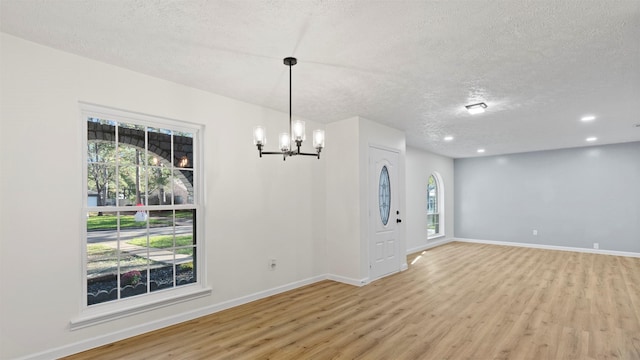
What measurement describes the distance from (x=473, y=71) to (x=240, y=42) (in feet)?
7.54

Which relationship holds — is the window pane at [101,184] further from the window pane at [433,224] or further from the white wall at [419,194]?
the window pane at [433,224]

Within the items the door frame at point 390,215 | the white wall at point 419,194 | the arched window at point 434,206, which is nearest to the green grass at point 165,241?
the door frame at point 390,215

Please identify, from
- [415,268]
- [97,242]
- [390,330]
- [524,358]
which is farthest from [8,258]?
[415,268]

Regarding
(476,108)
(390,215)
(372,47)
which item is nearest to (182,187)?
(372,47)

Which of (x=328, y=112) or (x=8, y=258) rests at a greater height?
(x=328, y=112)

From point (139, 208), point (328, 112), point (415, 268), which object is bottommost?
→ point (415, 268)

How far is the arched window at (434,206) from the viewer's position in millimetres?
8898

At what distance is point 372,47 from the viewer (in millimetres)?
2707

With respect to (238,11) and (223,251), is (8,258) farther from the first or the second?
(238,11)

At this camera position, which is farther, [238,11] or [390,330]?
[390,330]

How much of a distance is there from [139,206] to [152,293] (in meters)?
0.95

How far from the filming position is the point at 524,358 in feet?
8.96

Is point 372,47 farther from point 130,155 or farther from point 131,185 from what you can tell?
point 131,185

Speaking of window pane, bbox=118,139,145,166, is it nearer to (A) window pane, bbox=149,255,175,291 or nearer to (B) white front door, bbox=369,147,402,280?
(A) window pane, bbox=149,255,175,291
